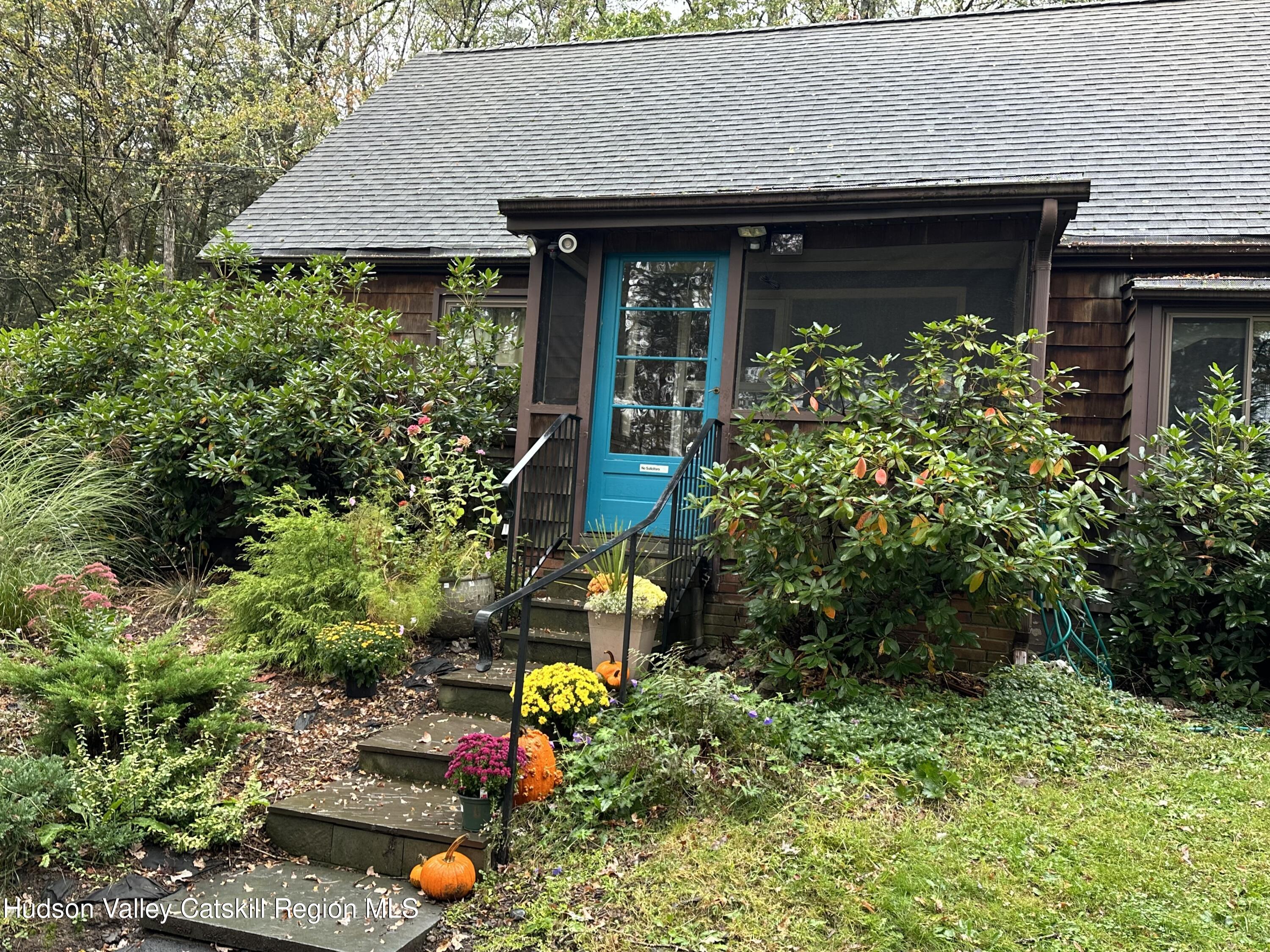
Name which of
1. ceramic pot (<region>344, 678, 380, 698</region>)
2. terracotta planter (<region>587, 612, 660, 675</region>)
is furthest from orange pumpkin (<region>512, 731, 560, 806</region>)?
ceramic pot (<region>344, 678, 380, 698</region>)

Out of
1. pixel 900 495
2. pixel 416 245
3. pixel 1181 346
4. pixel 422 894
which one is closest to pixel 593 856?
pixel 422 894

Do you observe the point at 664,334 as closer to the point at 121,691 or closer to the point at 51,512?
the point at 121,691

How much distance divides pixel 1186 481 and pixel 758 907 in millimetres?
4407

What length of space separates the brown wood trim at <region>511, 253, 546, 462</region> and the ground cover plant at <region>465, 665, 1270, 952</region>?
8.82 ft

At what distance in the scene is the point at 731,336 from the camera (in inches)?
241

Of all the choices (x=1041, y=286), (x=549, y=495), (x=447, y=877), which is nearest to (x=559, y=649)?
(x=549, y=495)

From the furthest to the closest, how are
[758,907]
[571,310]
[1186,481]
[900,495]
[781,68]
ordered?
[781,68] < [571,310] < [1186,481] < [900,495] < [758,907]

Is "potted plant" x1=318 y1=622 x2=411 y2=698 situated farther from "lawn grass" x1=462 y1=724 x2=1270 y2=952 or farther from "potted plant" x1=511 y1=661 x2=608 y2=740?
"lawn grass" x1=462 y1=724 x2=1270 y2=952

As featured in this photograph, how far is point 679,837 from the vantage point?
3422 millimetres

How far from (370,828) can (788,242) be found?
4.54m

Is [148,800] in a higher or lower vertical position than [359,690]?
lower

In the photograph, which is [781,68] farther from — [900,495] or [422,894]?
[422,894]

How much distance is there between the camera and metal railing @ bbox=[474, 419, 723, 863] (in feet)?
11.1

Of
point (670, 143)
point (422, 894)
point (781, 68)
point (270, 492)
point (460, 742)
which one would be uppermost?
point (781, 68)
